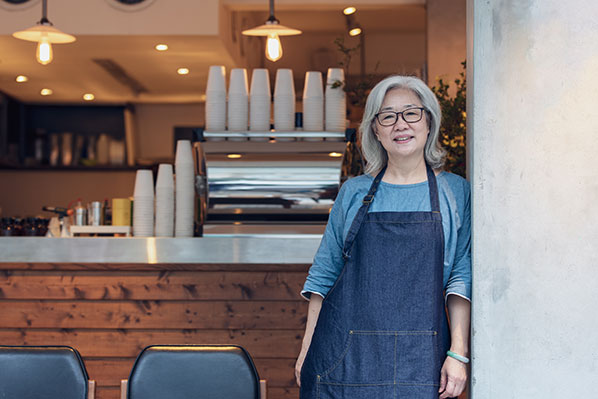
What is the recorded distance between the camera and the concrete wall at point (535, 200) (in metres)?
1.89

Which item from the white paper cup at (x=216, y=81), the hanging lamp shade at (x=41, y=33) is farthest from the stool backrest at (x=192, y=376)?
the hanging lamp shade at (x=41, y=33)

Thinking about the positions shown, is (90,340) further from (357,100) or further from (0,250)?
(357,100)

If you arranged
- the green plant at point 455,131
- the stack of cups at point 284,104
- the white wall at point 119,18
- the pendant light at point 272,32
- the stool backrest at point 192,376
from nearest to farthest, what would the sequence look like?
the stool backrest at point 192,376 < the green plant at point 455,131 < the stack of cups at point 284,104 < the pendant light at point 272,32 < the white wall at point 119,18

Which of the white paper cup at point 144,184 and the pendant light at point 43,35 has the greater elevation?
the pendant light at point 43,35

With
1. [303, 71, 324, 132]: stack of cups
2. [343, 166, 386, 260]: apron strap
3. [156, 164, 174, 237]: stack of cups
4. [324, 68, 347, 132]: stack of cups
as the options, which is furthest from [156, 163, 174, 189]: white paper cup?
[343, 166, 386, 260]: apron strap

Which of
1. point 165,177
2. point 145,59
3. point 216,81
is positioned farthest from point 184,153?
point 145,59

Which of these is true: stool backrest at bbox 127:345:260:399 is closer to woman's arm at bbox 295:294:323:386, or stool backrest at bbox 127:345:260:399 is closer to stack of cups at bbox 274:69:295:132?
woman's arm at bbox 295:294:323:386

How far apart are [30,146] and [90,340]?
4.60 meters

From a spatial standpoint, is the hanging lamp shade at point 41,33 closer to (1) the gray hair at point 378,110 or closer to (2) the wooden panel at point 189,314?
(2) the wooden panel at point 189,314

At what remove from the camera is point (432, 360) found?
1.91 meters

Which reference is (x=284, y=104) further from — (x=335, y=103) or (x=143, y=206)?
(x=143, y=206)

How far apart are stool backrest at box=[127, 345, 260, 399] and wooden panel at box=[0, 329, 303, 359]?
4.57ft

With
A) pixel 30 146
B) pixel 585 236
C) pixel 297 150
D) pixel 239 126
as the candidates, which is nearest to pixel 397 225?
pixel 585 236

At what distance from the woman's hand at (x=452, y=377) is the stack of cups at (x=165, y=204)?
6.09 feet
